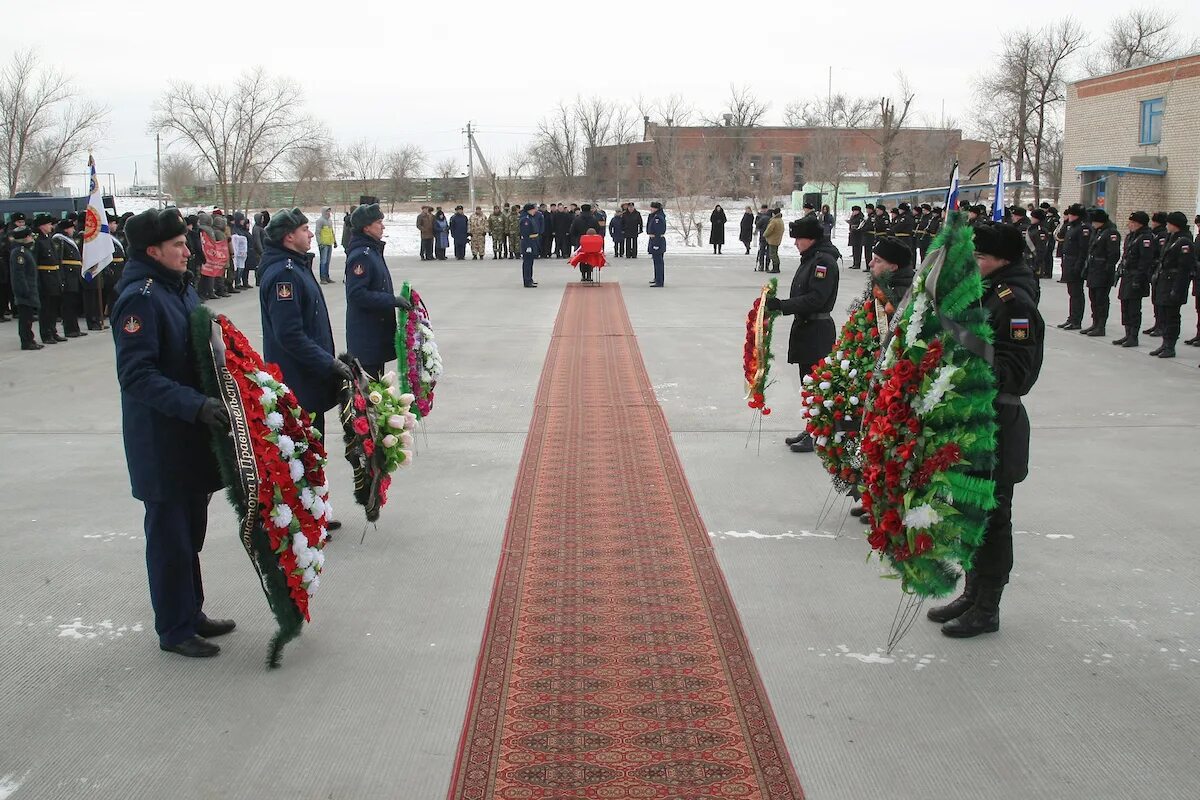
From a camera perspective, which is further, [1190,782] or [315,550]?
[315,550]

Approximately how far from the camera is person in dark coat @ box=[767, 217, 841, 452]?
24.3ft

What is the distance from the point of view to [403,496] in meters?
6.77

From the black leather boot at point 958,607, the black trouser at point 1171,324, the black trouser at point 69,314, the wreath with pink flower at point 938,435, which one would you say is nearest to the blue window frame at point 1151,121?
the black trouser at point 1171,324

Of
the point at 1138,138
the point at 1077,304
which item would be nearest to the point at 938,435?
the point at 1077,304

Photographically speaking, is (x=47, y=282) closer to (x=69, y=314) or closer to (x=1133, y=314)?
(x=69, y=314)

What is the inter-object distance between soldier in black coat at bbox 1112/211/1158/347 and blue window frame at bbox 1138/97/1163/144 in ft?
87.1

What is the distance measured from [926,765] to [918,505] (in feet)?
3.44

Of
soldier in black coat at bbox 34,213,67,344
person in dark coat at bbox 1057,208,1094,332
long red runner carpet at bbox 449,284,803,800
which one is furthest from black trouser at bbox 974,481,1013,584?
soldier in black coat at bbox 34,213,67,344

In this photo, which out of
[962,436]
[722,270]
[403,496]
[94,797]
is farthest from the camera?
[722,270]

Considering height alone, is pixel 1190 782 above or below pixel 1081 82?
below

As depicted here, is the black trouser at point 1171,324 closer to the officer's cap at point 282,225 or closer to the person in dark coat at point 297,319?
the person in dark coat at point 297,319

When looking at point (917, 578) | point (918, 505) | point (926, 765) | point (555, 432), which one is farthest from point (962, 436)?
point (555, 432)

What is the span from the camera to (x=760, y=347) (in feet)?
24.3

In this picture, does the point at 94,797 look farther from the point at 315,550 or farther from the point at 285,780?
the point at 315,550
